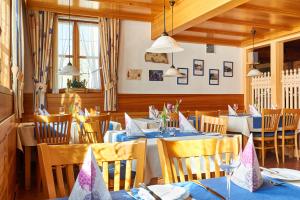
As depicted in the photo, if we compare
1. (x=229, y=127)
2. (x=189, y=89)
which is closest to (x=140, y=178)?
(x=229, y=127)

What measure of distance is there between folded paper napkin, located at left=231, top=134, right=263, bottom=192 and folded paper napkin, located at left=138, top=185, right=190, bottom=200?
29cm

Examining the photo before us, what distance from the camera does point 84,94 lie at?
6793 millimetres

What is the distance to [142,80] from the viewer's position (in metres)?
7.43

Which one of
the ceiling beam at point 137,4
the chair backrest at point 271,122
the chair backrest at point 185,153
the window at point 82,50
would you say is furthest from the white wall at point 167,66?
the chair backrest at point 185,153

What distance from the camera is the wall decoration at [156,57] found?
295 inches

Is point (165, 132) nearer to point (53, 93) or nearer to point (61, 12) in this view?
point (53, 93)

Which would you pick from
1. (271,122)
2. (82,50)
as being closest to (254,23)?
(271,122)

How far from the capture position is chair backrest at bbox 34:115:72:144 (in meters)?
3.91

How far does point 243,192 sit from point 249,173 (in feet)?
0.31

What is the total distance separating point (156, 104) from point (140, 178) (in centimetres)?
609

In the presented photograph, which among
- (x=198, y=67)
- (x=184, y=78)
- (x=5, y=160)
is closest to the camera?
(x=5, y=160)

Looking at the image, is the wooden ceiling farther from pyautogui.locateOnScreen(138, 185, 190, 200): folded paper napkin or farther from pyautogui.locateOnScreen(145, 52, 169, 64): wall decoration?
pyautogui.locateOnScreen(138, 185, 190, 200): folded paper napkin

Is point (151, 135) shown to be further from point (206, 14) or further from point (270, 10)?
point (270, 10)

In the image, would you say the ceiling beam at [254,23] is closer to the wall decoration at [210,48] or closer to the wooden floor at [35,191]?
the wall decoration at [210,48]
